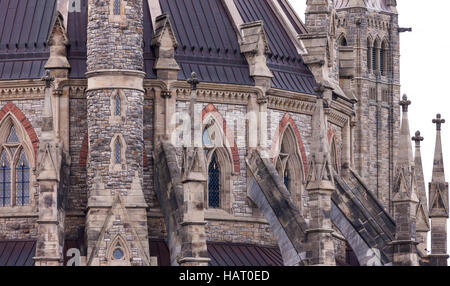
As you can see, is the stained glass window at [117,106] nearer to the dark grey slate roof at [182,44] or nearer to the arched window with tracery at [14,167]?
the dark grey slate roof at [182,44]

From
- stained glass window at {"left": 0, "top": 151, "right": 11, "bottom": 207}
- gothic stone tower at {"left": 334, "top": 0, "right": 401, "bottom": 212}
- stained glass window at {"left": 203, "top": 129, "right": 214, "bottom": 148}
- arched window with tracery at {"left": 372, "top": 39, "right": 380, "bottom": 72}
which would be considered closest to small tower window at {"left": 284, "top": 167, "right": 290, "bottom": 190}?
stained glass window at {"left": 203, "top": 129, "right": 214, "bottom": 148}

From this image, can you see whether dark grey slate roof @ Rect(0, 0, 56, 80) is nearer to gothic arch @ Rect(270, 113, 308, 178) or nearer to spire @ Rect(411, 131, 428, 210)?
gothic arch @ Rect(270, 113, 308, 178)

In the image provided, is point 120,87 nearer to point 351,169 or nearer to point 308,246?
point 308,246

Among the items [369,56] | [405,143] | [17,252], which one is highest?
[369,56]

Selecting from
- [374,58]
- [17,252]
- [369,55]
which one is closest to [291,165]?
[17,252]

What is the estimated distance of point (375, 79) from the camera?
137 metres

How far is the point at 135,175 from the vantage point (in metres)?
85.6

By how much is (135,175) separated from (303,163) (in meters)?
10.7

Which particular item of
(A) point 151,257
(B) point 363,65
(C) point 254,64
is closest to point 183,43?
(C) point 254,64

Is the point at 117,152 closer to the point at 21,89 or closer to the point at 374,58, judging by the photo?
the point at 21,89

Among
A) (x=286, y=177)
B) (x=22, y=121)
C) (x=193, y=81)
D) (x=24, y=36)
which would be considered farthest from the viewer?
(x=286, y=177)

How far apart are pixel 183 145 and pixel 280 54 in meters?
8.05

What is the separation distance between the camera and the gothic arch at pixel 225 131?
90688mm

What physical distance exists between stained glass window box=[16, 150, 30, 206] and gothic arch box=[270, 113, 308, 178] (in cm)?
1000
